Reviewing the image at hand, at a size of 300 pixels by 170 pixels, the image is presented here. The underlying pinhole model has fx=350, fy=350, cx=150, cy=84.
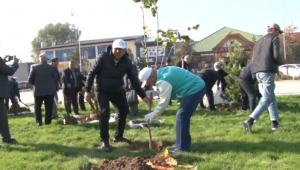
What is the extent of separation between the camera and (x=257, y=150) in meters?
5.01

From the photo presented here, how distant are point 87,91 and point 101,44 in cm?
5722

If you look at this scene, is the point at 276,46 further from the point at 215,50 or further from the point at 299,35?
the point at 299,35

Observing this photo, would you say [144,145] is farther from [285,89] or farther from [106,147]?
[285,89]

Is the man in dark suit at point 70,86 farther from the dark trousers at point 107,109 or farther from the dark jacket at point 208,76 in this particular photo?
the dark trousers at point 107,109

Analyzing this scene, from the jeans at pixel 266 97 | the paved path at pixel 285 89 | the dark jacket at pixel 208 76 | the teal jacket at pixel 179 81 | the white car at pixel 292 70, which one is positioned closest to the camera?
the teal jacket at pixel 179 81

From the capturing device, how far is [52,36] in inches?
3679

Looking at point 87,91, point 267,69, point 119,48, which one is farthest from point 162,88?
point 267,69

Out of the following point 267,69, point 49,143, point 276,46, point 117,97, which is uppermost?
point 276,46

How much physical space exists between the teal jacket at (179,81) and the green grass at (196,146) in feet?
2.92

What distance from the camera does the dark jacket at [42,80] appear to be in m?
8.39

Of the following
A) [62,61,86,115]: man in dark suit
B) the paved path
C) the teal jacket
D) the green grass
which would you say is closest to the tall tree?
the paved path

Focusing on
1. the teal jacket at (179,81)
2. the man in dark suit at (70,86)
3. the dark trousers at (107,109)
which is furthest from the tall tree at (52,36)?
the teal jacket at (179,81)

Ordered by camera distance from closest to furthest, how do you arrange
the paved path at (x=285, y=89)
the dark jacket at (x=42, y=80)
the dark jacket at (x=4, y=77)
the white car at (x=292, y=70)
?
the dark jacket at (x=4, y=77) → the dark jacket at (x=42, y=80) → the paved path at (x=285, y=89) → the white car at (x=292, y=70)

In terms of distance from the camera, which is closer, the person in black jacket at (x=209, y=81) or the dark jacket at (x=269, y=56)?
the dark jacket at (x=269, y=56)
